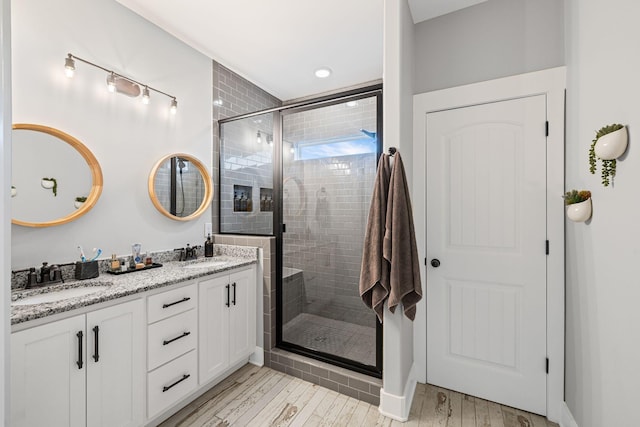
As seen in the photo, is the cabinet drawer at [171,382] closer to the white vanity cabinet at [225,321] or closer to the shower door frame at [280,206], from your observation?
the white vanity cabinet at [225,321]

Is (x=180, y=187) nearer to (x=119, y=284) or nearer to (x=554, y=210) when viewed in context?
(x=119, y=284)

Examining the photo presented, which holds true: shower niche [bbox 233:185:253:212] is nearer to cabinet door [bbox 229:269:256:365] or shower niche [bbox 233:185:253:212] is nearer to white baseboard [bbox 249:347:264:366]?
cabinet door [bbox 229:269:256:365]

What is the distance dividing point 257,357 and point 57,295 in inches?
58.1

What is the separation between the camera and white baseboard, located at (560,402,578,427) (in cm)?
159

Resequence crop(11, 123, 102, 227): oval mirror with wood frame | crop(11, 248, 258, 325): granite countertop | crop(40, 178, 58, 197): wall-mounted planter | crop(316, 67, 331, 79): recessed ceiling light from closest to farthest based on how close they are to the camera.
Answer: crop(11, 248, 258, 325): granite countertop
crop(11, 123, 102, 227): oval mirror with wood frame
crop(40, 178, 58, 197): wall-mounted planter
crop(316, 67, 331, 79): recessed ceiling light

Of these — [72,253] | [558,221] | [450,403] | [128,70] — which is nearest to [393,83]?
[558,221]

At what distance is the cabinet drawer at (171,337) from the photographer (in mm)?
1629

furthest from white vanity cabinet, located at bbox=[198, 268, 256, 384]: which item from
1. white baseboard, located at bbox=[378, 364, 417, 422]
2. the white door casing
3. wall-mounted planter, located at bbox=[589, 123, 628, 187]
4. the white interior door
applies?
wall-mounted planter, located at bbox=[589, 123, 628, 187]

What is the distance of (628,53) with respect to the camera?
114 centimetres

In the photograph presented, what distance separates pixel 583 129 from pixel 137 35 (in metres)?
3.03

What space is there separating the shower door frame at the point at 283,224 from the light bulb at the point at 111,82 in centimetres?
117

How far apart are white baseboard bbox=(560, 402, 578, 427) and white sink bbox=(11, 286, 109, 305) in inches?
107

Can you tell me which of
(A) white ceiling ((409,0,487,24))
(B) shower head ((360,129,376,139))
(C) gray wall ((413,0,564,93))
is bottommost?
(B) shower head ((360,129,376,139))

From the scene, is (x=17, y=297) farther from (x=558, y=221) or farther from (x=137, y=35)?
(x=558, y=221)
